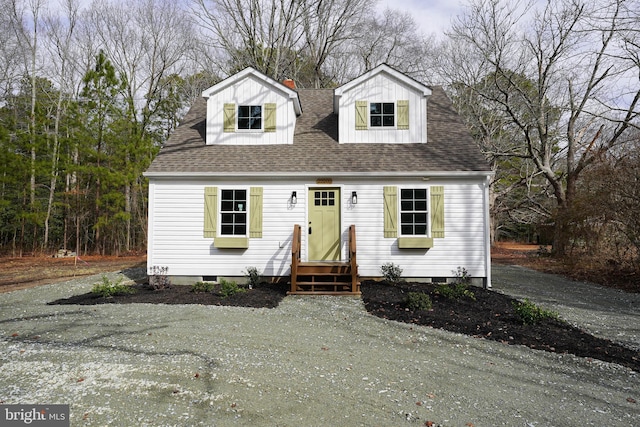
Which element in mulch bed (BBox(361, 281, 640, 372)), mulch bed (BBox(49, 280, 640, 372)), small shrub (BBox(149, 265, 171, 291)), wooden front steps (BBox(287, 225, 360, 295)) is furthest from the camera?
small shrub (BBox(149, 265, 171, 291))

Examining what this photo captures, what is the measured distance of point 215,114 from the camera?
34.9 feet

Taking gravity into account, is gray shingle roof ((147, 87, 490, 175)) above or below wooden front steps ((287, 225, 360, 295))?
above

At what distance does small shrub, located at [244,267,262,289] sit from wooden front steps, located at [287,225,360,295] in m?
1.01

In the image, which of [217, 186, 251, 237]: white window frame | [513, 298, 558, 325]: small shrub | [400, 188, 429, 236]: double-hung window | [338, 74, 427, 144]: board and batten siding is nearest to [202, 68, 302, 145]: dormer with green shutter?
[338, 74, 427, 144]: board and batten siding

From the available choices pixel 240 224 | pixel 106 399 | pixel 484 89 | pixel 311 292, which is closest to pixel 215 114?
pixel 240 224

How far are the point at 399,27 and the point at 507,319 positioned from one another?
947 inches

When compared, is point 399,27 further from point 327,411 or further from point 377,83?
point 327,411

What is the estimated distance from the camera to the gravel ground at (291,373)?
125 inches

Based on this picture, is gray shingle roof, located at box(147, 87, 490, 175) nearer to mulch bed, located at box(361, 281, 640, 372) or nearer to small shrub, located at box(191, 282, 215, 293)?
small shrub, located at box(191, 282, 215, 293)

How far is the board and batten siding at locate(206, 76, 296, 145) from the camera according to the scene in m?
10.6

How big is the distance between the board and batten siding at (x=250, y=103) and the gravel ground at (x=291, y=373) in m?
5.64

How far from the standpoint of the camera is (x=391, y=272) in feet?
30.2

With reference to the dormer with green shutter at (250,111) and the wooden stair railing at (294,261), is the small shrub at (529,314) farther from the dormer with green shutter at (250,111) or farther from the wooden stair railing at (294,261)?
the dormer with green shutter at (250,111)

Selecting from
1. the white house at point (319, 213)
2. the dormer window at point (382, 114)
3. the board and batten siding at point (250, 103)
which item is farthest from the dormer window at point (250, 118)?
the dormer window at point (382, 114)
